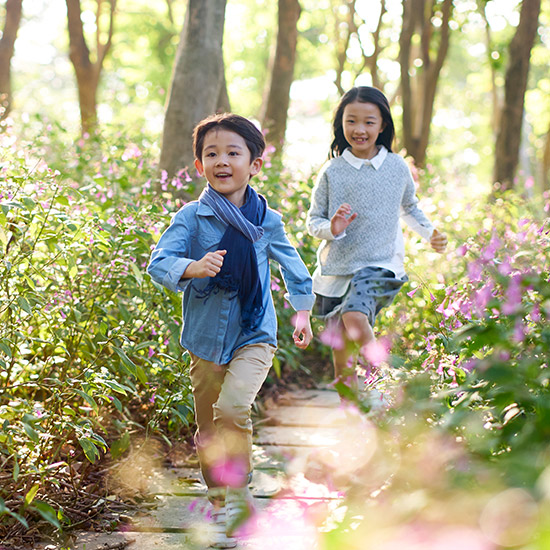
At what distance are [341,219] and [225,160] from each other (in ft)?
3.16

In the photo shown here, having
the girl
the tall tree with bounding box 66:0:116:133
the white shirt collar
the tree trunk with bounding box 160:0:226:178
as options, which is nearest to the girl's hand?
the girl

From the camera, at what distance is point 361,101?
437 cm

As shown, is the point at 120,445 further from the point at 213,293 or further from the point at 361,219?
the point at 361,219

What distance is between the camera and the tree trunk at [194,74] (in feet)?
21.5

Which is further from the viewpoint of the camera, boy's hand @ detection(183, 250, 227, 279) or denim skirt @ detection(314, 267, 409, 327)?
denim skirt @ detection(314, 267, 409, 327)

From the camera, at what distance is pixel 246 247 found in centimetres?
324

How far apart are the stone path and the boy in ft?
0.59

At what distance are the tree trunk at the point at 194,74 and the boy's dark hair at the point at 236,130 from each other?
3075 millimetres

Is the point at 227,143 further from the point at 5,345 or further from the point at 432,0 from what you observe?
the point at 432,0

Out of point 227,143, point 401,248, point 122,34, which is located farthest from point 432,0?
point 122,34

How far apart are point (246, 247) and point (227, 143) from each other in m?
0.45

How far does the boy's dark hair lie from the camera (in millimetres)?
3361

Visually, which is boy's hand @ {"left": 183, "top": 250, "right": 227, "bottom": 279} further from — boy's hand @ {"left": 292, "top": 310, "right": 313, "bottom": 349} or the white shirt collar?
the white shirt collar

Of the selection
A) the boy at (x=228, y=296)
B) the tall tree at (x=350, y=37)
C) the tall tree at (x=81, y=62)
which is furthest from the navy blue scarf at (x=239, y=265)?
the tall tree at (x=350, y=37)
